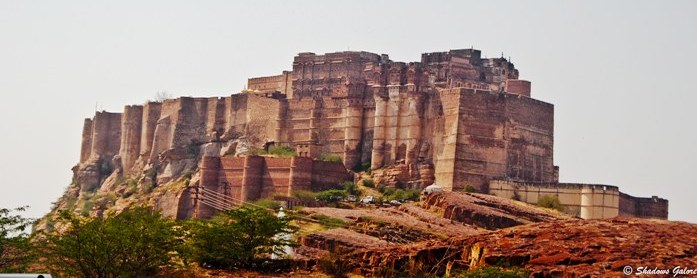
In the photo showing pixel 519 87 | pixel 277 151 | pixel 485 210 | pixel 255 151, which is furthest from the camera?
pixel 519 87

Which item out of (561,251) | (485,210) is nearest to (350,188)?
(485,210)

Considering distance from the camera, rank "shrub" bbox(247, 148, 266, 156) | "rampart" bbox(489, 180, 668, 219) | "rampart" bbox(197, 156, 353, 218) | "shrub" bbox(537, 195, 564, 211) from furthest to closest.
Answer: "shrub" bbox(247, 148, 266, 156)
"rampart" bbox(197, 156, 353, 218)
"shrub" bbox(537, 195, 564, 211)
"rampart" bbox(489, 180, 668, 219)

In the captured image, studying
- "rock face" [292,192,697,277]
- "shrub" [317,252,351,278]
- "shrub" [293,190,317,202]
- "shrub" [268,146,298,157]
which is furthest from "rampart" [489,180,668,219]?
"shrub" [317,252,351,278]

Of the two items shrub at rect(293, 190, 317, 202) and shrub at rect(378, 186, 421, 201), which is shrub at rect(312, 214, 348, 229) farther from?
shrub at rect(378, 186, 421, 201)

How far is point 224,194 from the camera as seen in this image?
84.3 m

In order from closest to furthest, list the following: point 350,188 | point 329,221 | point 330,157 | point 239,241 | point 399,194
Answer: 1. point 239,241
2. point 329,221
3. point 399,194
4. point 350,188
5. point 330,157

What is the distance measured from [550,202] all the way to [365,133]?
13972 millimetres

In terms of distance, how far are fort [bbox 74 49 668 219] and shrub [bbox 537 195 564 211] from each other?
388 millimetres

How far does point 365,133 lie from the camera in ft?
290

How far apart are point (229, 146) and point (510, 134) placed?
20.0 meters

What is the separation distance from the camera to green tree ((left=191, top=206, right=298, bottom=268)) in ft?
149

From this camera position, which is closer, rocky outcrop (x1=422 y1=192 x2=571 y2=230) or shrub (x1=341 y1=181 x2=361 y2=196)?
rocky outcrop (x1=422 y1=192 x2=571 y2=230)

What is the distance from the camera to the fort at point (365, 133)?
81.1 meters

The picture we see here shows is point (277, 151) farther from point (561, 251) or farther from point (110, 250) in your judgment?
point (561, 251)
